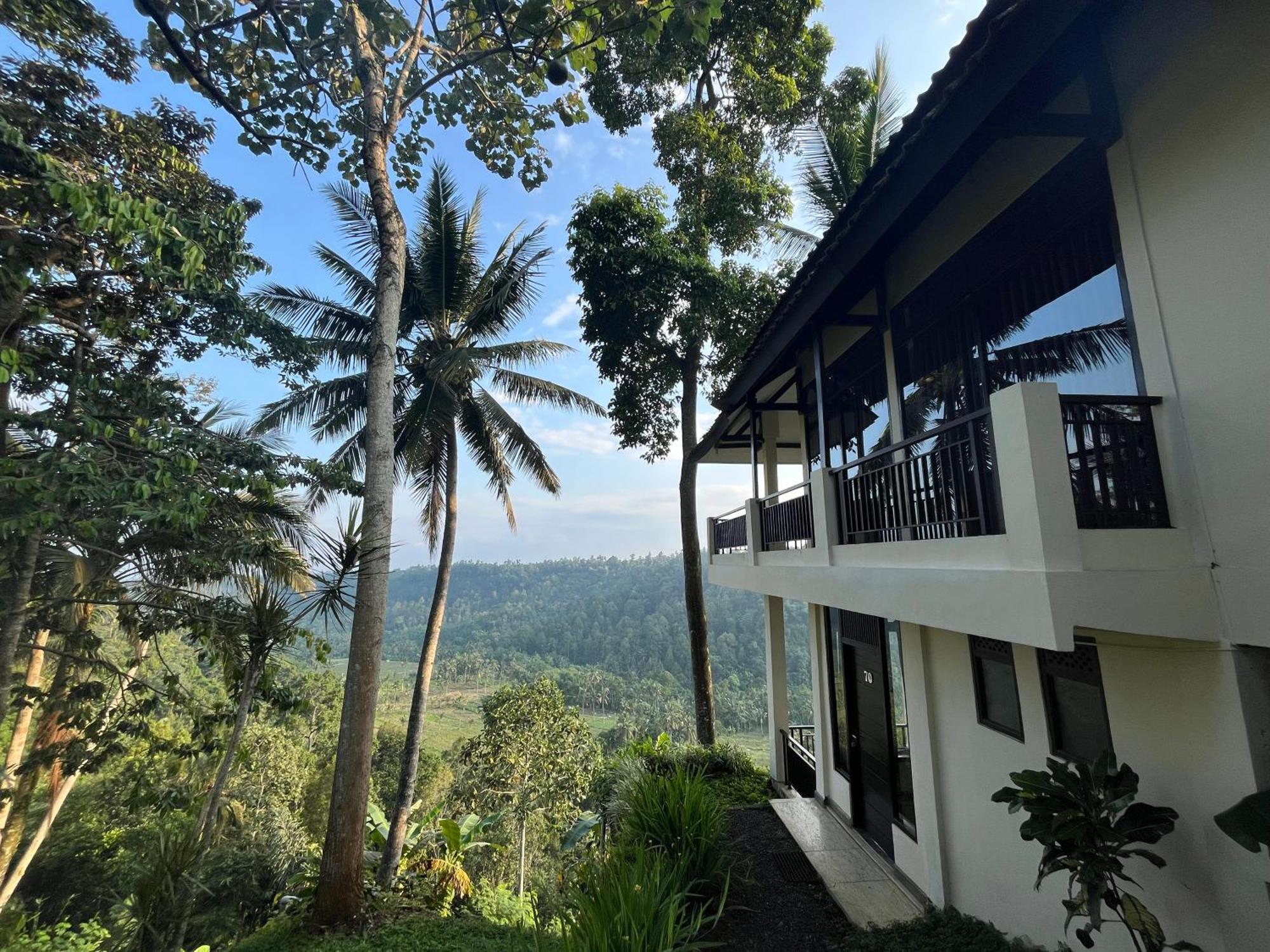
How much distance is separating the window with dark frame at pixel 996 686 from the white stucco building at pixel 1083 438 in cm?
2

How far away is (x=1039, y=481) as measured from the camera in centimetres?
269

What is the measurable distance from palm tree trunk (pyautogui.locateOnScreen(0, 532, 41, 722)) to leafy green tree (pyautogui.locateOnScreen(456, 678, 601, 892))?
1256 cm

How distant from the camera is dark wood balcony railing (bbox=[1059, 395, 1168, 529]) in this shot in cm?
291

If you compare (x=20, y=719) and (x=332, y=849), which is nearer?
(x=332, y=849)

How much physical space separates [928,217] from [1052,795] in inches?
186

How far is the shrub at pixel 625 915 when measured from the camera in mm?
3283

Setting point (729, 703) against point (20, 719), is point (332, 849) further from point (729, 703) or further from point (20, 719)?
point (729, 703)

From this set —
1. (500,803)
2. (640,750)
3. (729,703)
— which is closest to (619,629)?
(729,703)

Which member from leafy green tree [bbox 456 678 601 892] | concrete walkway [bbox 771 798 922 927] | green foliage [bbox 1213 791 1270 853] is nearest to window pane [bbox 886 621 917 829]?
concrete walkway [bbox 771 798 922 927]

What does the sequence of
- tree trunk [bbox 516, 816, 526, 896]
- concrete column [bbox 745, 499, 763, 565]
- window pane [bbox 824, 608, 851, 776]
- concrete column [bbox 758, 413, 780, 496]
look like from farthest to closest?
tree trunk [bbox 516, 816, 526, 896], concrete column [bbox 758, 413, 780, 496], concrete column [bbox 745, 499, 763, 565], window pane [bbox 824, 608, 851, 776]

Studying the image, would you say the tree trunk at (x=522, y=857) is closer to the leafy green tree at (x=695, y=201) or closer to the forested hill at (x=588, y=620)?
the leafy green tree at (x=695, y=201)

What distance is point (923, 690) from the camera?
5.50 meters

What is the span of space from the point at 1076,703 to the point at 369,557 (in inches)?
264

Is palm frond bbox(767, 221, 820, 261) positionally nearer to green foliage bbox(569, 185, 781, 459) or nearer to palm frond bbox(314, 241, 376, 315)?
green foliage bbox(569, 185, 781, 459)
